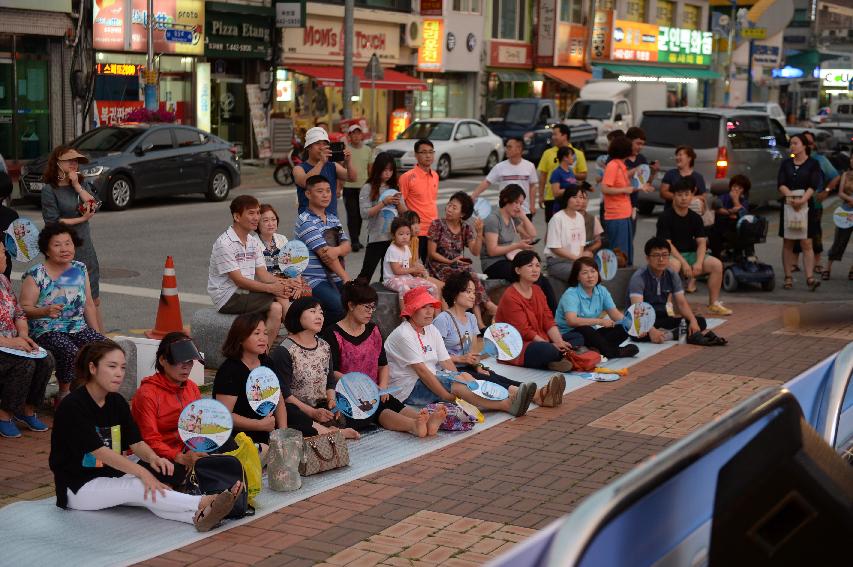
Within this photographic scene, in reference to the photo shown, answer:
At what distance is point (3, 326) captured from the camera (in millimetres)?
8023

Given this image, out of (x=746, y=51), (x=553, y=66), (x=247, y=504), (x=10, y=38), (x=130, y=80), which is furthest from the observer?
(x=746, y=51)

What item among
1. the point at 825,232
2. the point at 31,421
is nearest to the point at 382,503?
the point at 31,421

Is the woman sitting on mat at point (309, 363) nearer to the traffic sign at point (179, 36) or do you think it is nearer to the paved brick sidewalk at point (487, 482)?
the paved brick sidewalk at point (487, 482)

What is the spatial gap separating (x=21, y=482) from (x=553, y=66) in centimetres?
4405

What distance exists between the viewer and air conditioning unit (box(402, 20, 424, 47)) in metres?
40.3

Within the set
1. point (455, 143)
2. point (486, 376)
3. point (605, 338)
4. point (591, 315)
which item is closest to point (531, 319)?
point (591, 315)

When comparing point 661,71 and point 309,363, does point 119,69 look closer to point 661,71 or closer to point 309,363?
point 309,363

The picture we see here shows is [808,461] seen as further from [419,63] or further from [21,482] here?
[419,63]

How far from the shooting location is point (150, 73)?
2809cm

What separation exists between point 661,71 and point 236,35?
31.4m

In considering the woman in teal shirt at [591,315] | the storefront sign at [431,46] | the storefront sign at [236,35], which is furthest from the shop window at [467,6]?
the woman in teal shirt at [591,315]

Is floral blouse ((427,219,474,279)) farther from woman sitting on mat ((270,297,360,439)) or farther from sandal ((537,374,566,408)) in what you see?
woman sitting on mat ((270,297,360,439))

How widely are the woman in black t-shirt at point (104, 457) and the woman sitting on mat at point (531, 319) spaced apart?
14.7ft

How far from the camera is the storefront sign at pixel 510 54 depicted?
46.1 m
